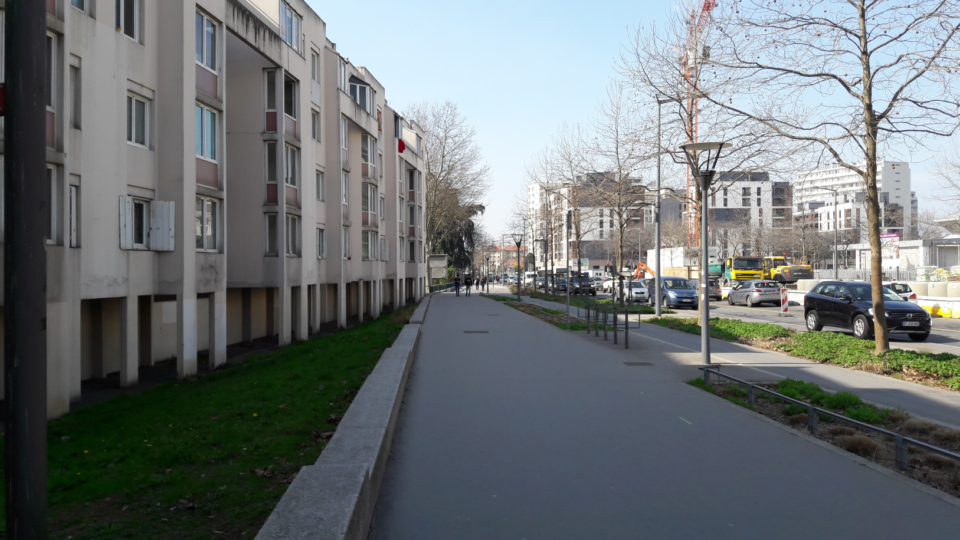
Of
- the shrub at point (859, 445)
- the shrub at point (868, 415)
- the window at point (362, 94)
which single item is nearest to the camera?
the shrub at point (859, 445)

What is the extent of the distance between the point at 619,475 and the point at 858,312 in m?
15.5

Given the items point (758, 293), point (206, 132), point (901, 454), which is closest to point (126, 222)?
point (206, 132)

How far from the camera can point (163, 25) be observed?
1628 cm

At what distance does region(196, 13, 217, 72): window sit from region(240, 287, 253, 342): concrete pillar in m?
8.90

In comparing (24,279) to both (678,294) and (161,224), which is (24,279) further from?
(678,294)

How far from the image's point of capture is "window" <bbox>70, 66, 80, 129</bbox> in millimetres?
13211

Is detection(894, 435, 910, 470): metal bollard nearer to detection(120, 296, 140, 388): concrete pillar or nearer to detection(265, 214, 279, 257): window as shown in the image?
detection(120, 296, 140, 388): concrete pillar

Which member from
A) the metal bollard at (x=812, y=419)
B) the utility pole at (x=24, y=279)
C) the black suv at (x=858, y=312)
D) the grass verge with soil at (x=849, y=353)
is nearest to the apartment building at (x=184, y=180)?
the utility pole at (x=24, y=279)

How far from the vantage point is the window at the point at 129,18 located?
588 inches

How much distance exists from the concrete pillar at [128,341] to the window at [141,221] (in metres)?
1.29

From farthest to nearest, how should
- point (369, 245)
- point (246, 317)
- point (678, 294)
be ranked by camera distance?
point (369, 245) < point (678, 294) < point (246, 317)

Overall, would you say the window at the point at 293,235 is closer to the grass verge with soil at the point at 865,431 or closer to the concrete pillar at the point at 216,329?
the concrete pillar at the point at 216,329

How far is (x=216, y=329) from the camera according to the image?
1855cm

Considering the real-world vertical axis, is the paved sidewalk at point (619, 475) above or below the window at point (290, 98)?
below
